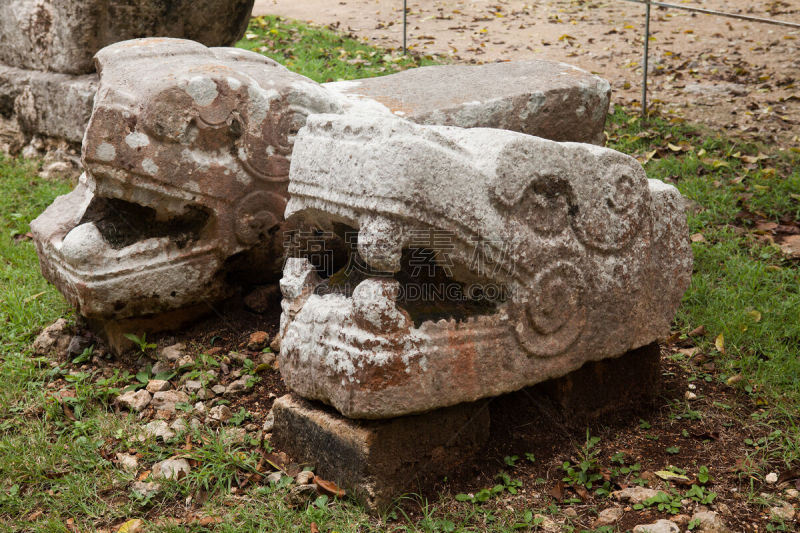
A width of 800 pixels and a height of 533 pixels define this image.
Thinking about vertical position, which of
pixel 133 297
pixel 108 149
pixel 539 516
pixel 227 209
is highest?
pixel 108 149

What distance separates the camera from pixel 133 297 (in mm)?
3387

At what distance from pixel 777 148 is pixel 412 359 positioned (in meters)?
4.03

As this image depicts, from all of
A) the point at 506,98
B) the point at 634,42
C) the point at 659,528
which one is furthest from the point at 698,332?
the point at 634,42

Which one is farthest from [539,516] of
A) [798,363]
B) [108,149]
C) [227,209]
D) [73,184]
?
[73,184]

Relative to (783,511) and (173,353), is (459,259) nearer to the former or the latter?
(783,511)

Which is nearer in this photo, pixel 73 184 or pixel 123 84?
pixel 123 84

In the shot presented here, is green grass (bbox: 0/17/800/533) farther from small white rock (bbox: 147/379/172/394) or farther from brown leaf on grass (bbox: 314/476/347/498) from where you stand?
small white rock (bbox: 147/379/172/394)

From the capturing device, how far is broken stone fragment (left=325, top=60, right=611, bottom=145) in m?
3.81

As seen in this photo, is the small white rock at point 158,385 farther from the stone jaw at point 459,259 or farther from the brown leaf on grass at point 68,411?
the stone jaw at point 459,259

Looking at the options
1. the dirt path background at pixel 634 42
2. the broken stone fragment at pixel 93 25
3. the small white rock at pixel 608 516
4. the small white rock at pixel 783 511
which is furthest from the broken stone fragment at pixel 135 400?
the dirt path background at pixel 634 42

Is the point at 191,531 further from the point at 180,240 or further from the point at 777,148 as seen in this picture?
the point at 777,148

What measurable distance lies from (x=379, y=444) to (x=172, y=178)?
59.4 inches

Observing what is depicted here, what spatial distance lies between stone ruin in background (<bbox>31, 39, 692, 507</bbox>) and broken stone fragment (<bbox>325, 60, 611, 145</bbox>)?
0.10ft

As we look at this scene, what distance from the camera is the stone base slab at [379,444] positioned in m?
2.50
